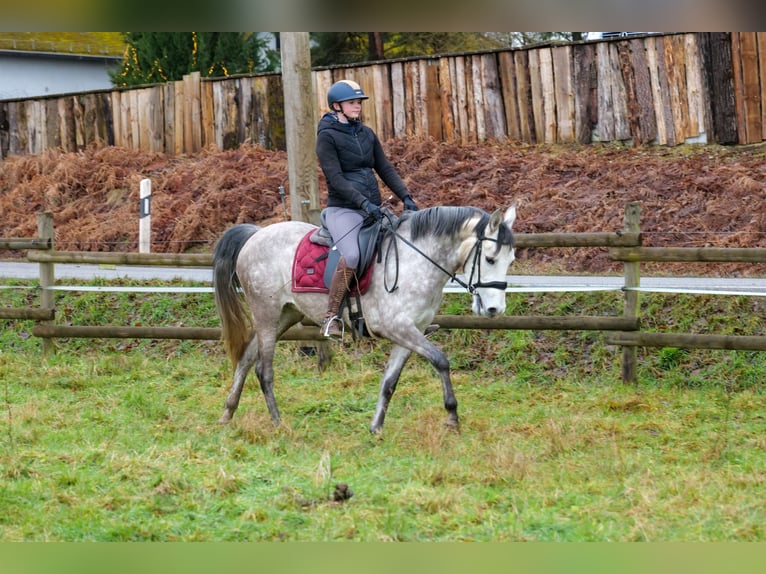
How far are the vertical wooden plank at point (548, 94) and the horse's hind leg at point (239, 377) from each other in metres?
11.7

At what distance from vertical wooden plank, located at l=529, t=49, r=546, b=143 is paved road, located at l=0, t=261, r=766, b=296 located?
730 centimetres

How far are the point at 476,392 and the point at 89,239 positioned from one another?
10.3 meters

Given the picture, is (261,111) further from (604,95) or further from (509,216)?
(509,216)

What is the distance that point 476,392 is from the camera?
982 cm

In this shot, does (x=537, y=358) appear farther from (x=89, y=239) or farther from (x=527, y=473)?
(x=89, y=239)

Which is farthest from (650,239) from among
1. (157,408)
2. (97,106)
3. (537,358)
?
(97,106)

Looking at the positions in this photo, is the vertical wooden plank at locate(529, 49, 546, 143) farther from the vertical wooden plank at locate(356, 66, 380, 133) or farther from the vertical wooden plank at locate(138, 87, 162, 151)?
the vertical wooden plank at locate(138, 87, 162, 151)

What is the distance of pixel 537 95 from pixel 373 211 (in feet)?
38.9

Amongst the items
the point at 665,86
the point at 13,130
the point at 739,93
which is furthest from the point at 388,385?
the point at 13,130

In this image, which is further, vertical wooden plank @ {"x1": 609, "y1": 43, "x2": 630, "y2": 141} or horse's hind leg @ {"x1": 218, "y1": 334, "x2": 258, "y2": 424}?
vertical wooden plank @ {"x1": 609, "y1": 43, "x2": 630, "y2": 141}

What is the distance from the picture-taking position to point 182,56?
2595 cm

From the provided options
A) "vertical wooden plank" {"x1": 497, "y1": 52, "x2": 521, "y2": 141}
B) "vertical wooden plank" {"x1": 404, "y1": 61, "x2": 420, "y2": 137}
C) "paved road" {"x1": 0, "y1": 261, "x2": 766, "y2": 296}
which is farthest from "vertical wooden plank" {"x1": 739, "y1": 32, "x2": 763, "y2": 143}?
"vertical wooden plank" {"x1": 404, "y1": 61, "x2": 420, "y2": 137}

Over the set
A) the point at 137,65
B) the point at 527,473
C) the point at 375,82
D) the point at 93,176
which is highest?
the point at 137,65

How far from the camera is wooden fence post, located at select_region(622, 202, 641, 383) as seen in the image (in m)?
9.70
